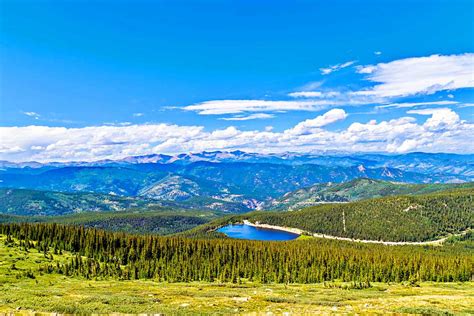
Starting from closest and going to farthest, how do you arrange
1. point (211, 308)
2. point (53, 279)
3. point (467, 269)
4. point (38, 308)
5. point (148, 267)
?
1. point (38, 308)
2. point (211, 308)
3. point (53, 279)
4. point (148, 267)
5. point (467, 269)

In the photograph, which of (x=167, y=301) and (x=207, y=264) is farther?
(x=207, y=264)

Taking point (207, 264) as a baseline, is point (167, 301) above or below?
above

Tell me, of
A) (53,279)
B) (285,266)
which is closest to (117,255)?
(53,279)

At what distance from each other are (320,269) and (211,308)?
122871mm

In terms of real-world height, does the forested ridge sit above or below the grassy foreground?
below

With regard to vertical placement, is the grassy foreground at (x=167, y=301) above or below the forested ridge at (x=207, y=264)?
above

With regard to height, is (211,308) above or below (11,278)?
above

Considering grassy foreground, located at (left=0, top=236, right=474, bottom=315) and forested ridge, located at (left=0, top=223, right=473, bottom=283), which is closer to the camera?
grassy foreground, located at (left=0, top=236, right=474, bottom=315)

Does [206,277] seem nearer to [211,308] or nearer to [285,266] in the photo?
[285,266]

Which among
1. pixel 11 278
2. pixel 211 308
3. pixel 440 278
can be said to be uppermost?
pixel 211 308

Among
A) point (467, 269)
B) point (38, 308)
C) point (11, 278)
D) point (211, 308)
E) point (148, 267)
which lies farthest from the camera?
point (467, 269)

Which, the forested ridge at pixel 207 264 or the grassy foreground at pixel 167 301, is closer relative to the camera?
the grassy foreground at pixel 167 301

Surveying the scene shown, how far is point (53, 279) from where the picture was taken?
126125mm

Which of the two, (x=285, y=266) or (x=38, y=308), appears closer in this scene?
(x=38, y=308)
